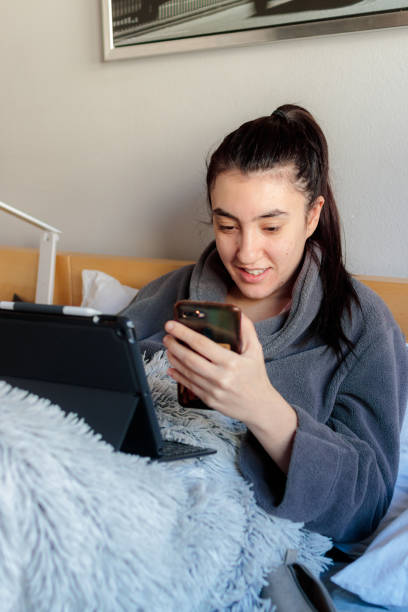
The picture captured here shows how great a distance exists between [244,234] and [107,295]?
0.61 meters

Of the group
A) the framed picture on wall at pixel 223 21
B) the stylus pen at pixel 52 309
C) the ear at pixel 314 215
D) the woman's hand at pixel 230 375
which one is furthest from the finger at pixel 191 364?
the framed picture on wall at pixel 223 21

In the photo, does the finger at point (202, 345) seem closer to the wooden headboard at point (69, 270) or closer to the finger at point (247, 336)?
the finger at point (247, 336)

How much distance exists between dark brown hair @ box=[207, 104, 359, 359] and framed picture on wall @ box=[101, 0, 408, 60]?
11.6 inches

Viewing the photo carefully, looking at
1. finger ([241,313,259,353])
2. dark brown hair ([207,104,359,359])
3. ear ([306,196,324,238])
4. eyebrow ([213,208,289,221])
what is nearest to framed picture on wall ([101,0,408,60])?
dark brown hair ([207,104,359,359])

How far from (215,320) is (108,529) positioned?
0.26m

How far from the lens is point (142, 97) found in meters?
1.52

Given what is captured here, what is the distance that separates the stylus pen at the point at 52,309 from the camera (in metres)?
0.61

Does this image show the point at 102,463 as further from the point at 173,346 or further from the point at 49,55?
the point at 49,55

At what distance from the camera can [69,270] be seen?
64.0 inches

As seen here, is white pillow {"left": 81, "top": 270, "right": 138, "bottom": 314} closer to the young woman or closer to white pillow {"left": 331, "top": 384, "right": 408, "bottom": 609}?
the young woman

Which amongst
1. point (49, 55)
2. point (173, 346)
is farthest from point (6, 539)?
point (49, 55)

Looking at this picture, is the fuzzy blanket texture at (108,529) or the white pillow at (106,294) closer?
the fuzzy blanket texture at (108,529)

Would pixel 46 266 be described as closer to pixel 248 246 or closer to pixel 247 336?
pixel 248 246

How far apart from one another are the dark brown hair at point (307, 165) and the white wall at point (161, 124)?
240mm
